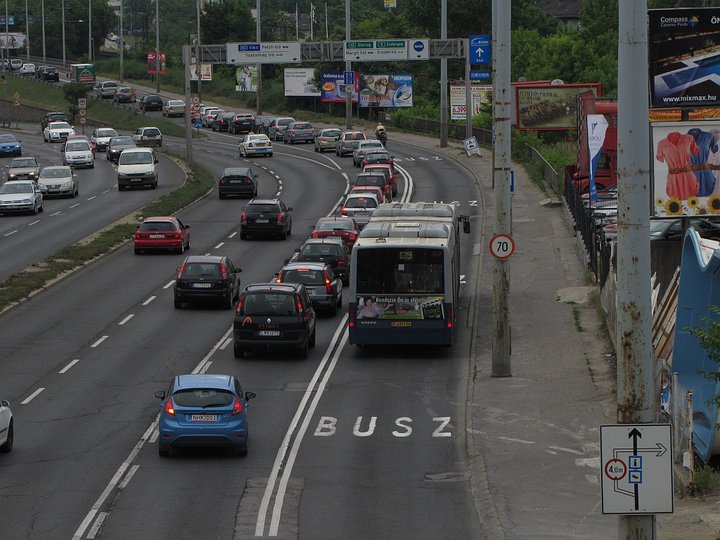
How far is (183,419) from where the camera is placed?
2386cm

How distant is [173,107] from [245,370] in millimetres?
96156

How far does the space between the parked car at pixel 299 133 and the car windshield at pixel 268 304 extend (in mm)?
71193

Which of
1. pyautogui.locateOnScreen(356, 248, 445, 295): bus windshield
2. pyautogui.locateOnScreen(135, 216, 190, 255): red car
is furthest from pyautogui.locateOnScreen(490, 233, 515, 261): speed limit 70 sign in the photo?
pyautogui.locateOnScreen(135, 216, 190, 255): red car

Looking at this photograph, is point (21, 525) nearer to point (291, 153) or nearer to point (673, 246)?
point (673, 246)

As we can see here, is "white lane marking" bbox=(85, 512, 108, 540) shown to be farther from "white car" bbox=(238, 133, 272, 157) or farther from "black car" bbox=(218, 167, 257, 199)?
"white car" bbox=(238, 133, 272, 157)

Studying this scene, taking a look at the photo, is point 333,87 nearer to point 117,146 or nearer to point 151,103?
point 151,103

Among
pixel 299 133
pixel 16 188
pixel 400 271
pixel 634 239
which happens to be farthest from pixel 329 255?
pixel 299 133

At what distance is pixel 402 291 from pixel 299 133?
71543mm

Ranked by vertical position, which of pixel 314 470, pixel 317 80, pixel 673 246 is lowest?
pixel 314 470

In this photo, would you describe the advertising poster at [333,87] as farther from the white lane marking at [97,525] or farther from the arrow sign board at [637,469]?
the arrow sign board at [637,469]

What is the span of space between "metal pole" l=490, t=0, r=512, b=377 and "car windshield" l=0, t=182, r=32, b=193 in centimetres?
3857

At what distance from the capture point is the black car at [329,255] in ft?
143

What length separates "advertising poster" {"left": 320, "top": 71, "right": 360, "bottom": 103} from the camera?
403ft

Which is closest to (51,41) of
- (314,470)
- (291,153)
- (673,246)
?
(291,153)
